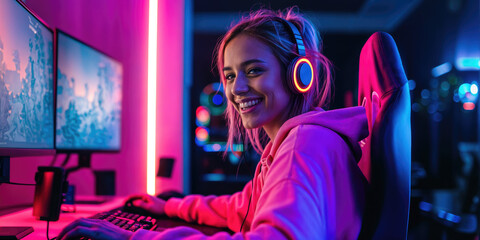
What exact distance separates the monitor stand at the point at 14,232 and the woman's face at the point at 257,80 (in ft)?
1.82

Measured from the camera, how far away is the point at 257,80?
935 mm

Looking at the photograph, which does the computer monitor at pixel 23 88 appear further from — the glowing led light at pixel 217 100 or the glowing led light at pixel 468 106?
the glowing led light at pixel 217 100

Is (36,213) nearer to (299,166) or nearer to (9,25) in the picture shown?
(9,25)

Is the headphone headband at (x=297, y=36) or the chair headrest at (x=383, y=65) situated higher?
the headphone headband at (x=297, y=36)

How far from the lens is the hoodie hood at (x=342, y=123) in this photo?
74 centimetres

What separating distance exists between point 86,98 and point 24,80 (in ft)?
1.42

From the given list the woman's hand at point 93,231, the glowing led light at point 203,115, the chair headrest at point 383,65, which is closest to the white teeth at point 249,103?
the chair headrest at point 383,65

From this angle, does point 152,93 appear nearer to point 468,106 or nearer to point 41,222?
point 41,222

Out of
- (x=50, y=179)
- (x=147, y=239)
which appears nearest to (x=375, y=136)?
(x=147, y=239)

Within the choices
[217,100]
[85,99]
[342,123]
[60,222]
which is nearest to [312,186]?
[342,123]

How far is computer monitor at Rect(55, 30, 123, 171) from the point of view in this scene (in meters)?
1.21

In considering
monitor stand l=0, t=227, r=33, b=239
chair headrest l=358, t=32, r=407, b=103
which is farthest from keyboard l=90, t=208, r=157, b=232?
chair headrest l=358, t=32, r=407, b=103

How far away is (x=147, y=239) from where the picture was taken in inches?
24.6

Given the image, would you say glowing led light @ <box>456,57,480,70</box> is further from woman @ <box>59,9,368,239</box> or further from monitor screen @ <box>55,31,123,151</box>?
monitor screen @ <box>55,31,123,151</box>
